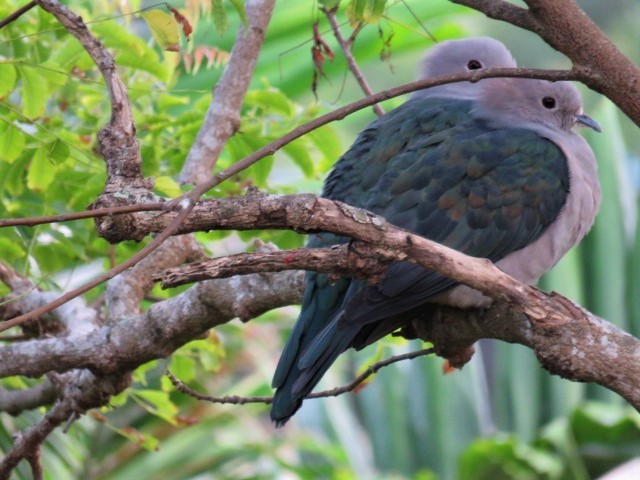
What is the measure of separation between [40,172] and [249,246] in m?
0.77

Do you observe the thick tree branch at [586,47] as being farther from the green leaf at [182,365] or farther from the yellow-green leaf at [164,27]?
the green leaf at [182,365]

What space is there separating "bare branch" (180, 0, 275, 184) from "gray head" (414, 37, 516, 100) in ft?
2.04

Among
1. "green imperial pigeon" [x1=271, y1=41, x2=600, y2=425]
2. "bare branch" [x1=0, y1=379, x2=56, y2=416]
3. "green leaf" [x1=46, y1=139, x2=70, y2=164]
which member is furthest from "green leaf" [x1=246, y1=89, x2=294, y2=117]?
"bare branch" [x1=0, y1=379, x2=56, y2=416]

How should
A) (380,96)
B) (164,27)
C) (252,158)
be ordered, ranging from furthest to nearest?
(164,27)
(380,96)
(252,158)

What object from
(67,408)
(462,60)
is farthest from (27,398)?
(462,60)

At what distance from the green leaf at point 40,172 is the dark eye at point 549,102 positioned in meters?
1.64

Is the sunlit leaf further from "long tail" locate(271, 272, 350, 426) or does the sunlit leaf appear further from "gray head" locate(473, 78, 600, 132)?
"gray head" locate(473, 78, 600, 132)

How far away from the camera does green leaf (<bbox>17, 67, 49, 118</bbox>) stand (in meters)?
2.48

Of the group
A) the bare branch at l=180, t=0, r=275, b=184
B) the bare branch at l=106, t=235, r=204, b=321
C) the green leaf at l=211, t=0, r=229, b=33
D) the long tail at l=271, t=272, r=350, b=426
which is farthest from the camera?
the bare branch at l=180, t=0, r=275, b=184

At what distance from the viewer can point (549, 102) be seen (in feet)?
10.4

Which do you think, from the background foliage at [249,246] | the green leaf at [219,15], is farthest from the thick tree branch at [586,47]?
the green leaf at [219,15]

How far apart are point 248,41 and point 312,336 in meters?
1.15

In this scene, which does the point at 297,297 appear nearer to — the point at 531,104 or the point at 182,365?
the point at 182,365

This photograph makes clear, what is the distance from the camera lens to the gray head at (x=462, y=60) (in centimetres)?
326
